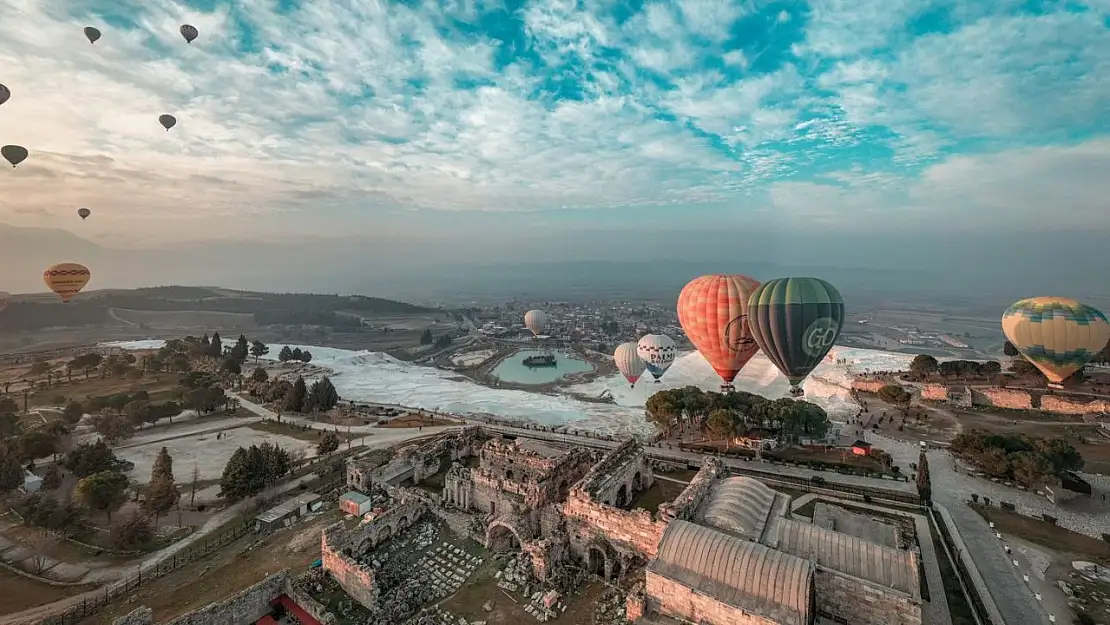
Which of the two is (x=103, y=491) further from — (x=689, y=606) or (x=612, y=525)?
(x=689, y=606)

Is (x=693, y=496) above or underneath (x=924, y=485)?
above

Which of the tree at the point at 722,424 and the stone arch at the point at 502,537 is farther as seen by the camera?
the tree at the point at 722,424

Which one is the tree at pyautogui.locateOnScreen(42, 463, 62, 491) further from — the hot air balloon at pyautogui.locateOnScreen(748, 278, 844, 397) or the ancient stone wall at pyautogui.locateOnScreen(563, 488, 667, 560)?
the hot air balloon at pyautogui.locateOnScreen(748, 278, 844, 397)

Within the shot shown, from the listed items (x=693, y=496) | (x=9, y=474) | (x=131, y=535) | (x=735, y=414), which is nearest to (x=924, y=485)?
(x=735, y=414)

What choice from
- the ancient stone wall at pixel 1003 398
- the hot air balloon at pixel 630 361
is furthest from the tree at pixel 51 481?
the ancient stone wall at pixel 1003 398

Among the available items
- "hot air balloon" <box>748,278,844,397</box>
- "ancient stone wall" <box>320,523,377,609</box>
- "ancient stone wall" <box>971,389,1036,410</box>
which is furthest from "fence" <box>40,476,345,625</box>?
"ancient stone wall" <box>971,389,1036,410</box>

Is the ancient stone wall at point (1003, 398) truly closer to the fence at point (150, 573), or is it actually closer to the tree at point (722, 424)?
the tree at point (722, 424)

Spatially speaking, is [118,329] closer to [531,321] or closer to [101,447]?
[531,321]
